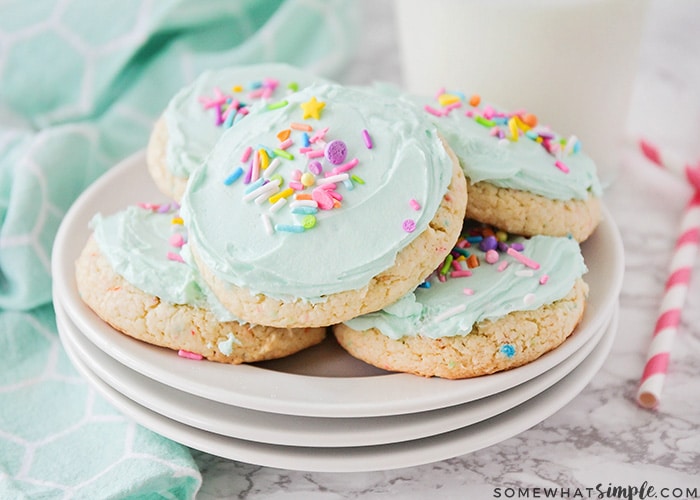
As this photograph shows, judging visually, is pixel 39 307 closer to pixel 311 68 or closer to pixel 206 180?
pixel 206 180

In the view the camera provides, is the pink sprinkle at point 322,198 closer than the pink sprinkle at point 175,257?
Yes

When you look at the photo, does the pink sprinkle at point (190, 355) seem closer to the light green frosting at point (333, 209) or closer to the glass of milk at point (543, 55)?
the light green frosting at point (333, 209)

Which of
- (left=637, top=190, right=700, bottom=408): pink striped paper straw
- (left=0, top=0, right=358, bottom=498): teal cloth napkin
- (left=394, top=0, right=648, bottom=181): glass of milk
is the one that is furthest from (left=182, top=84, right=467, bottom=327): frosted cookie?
(left=394, top=0, right=648, bottom=181): glass of milk

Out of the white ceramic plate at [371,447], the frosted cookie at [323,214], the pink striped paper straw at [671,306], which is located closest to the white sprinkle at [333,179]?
the frosted cookie at [323,214]

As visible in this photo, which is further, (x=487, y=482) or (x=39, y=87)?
(x=39, y=87)

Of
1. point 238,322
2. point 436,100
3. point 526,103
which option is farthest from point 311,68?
point 238,322

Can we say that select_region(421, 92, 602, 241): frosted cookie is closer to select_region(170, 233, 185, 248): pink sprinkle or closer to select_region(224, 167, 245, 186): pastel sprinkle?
select_region(224, 167, 245, 186): pastel sprinkle
